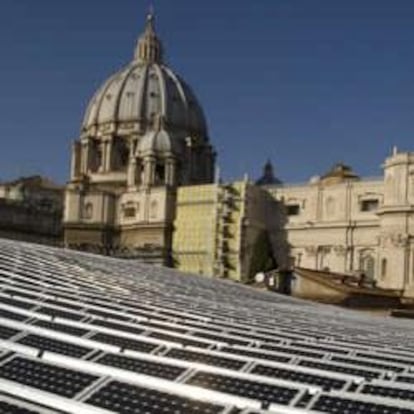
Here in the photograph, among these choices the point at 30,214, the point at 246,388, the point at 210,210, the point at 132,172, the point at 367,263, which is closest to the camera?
the point at 246,388

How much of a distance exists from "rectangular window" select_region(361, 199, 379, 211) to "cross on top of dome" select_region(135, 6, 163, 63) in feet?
186

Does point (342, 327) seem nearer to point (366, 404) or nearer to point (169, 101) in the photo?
point (366, 404)

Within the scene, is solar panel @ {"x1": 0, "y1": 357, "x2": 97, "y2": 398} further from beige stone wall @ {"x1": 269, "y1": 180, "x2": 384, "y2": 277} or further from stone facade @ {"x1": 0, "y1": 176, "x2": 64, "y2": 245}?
stone facade @ {"x1": 0, "y1": 176, "x2": 64, "y2": 245}

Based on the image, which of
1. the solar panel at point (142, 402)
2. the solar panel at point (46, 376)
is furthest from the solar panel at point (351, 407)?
the solar panel at point (46, 376)

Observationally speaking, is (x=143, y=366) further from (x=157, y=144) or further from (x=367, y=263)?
(x=157, y=144)

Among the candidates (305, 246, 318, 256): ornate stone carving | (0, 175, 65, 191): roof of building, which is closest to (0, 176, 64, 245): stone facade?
(0, 175, 65, 191): roof of building

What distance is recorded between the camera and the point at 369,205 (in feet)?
286

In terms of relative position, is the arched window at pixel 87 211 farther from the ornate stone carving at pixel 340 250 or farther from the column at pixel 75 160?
the ornate stone carving at pixel 340 250

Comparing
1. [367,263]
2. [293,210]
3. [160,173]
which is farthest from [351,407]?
[160,173]

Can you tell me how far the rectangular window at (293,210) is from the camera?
92.7m

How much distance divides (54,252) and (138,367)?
20.3 meters

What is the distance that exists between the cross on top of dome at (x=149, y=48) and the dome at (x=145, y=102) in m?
1.79

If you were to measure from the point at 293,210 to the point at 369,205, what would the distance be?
8634 millimetres

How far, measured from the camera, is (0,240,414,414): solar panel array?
1158 centimetres
